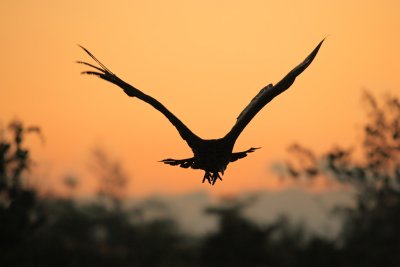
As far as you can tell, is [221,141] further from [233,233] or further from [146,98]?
[233,233]

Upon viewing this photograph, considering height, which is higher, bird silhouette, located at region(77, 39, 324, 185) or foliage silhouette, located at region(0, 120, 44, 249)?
foliage silhouette, located at region(0, 120, 44, 249)

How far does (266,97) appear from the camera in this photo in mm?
14039

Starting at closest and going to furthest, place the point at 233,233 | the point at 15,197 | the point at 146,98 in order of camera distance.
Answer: the point at 146,98 → the point at 15,197 → the point at 233,233

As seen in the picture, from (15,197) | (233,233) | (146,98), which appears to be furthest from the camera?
(233,233)

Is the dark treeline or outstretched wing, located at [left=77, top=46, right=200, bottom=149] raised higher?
the dark treeline

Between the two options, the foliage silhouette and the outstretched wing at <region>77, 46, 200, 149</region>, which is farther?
the foliage silhouette

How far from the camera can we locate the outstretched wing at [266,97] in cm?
1384

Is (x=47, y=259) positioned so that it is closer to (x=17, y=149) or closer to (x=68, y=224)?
(x=17, y=149)

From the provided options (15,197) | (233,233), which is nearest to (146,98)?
(15,197)

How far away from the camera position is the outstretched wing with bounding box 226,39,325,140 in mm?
13836

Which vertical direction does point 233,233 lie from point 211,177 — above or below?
above

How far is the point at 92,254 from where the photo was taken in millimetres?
50844

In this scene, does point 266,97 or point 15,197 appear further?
point 15,197

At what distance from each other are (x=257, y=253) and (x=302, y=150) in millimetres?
14034
